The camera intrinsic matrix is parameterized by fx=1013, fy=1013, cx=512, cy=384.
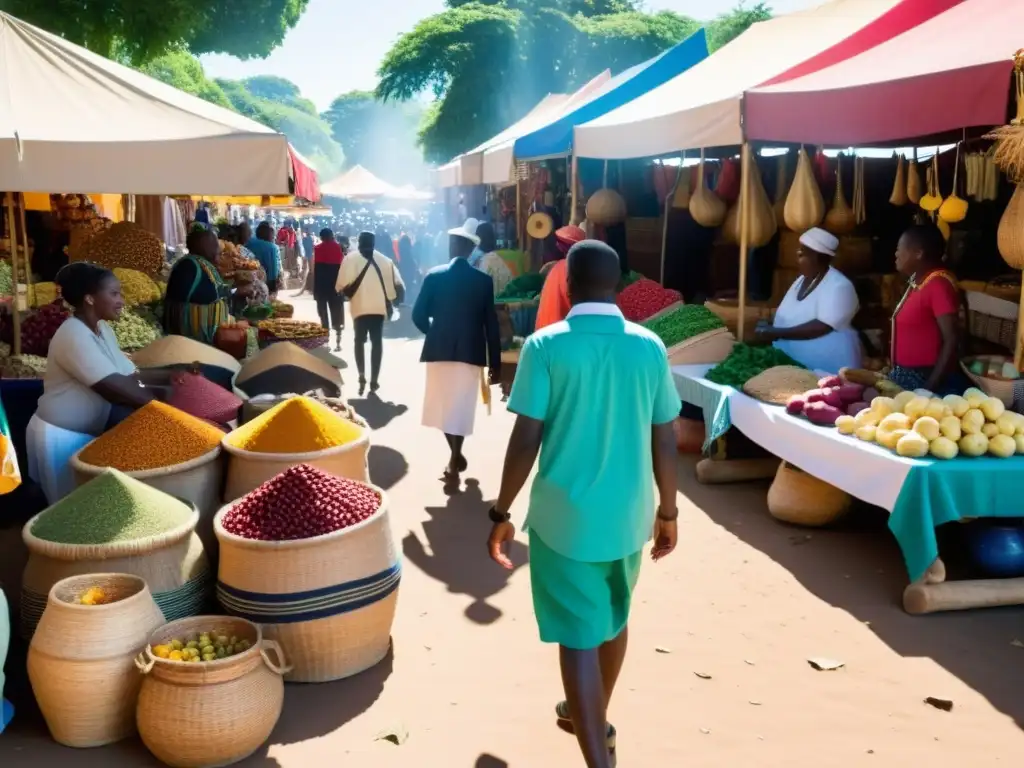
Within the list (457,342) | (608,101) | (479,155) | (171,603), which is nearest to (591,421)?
(171,603)

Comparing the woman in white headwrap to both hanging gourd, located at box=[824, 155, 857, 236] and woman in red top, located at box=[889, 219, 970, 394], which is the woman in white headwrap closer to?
woman in red top, located at box=[889, 219, 970, 394]

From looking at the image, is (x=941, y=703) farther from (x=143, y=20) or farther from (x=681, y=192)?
(x=143, y=20)

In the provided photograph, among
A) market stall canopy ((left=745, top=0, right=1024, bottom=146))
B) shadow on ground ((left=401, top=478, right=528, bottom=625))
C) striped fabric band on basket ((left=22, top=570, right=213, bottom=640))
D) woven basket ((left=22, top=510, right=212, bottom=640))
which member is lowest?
shadow on ground ((left=401, top=478, right=528, bottom=625))

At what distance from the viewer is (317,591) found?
378 centimetres

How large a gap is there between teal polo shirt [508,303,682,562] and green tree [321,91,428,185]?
115 m

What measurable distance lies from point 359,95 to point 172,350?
442 feet

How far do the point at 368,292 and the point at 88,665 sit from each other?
6.99 meters

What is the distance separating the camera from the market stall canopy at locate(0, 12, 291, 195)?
4242 millimetres

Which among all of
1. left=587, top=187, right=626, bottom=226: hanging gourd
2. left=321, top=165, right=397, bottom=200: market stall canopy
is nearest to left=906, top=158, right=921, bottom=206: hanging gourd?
left=587, top=187, right=626, bottom=226: hanging gourd

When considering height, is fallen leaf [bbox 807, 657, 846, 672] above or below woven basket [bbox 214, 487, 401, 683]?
below

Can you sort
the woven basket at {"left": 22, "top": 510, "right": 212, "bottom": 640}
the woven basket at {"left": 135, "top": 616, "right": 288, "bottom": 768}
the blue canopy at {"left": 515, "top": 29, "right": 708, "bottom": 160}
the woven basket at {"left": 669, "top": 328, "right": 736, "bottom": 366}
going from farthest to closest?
the blue canopy at {"left": 515, "top": 29, "right": 708, "bottom": 160} < the woven basket at {"left": 669, "top": 328, "right": 736, "bottom": 366} < the woven basket at {"left": 22, "top": 510, "right": 212, "bottom": 640} < the woven basket at {"left": 135, "top": 616, "right": 288, "bottom": 768}

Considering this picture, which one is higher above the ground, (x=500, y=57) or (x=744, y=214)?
(x=500, y=57)

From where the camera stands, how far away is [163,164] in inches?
174

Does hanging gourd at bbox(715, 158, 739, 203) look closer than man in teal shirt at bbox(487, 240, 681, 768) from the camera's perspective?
No
